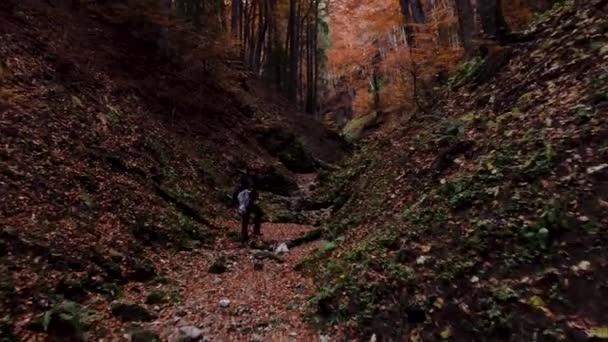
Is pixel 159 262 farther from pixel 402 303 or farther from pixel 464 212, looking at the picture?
pixel 464 212

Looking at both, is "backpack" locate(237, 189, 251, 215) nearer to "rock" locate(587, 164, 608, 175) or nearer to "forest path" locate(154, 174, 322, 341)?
"forest path" locate(154, 174, 322, 341)

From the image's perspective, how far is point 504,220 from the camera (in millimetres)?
5047

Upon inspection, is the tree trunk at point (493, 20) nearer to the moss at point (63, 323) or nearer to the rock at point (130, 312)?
the rock at point (130, 312)

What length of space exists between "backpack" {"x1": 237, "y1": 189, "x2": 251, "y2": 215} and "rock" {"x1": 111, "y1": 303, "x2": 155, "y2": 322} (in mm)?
3990

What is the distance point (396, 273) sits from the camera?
5.58 m

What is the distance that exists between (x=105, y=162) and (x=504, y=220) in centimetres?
760

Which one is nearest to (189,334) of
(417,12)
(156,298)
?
(156,298)

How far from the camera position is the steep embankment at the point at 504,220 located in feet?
13.5

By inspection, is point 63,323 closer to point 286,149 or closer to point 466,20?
point 466,20

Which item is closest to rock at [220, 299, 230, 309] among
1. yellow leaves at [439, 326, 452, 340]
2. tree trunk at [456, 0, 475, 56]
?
yellow leaves at [439, 326, 452, 340]

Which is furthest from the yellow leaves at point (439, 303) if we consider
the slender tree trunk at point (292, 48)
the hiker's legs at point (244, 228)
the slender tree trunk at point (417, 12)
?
the slender tree trunk at point (292, 48)

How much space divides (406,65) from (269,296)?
29.9ft

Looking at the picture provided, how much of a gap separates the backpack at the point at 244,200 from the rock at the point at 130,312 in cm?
399

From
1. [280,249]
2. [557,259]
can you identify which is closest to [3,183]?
[280,249]
